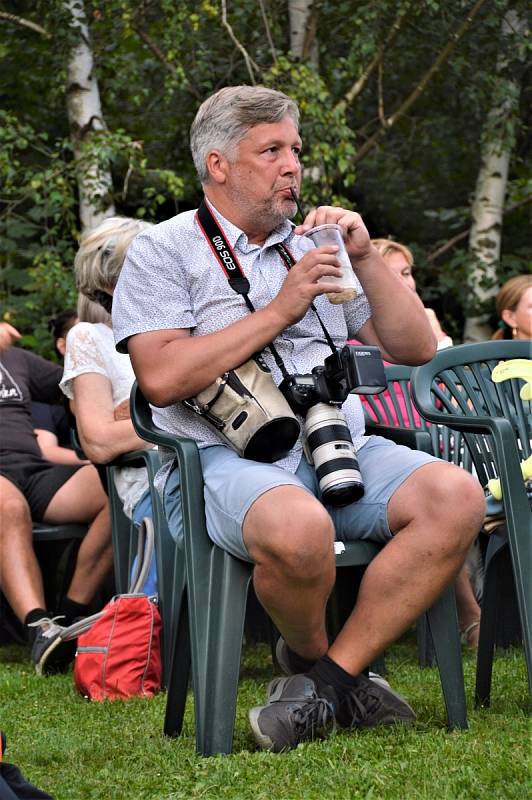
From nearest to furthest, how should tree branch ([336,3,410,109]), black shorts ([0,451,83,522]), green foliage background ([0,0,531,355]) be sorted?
black shorts ([0,451,83,522]), green foliage background ([0,0,531,355]), tree branch ([336,3,410,109])

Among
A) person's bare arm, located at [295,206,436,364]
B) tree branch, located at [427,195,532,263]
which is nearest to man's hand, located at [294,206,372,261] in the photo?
person's bare arm, located at [295,206,436,364]

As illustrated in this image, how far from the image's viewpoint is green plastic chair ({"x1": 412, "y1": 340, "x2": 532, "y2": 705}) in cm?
275

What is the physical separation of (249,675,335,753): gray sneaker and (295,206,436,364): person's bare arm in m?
0.85

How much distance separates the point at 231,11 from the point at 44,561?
382 centimetres

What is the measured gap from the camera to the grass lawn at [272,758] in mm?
2197

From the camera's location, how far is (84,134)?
6555mm

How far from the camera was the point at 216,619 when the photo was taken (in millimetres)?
2535

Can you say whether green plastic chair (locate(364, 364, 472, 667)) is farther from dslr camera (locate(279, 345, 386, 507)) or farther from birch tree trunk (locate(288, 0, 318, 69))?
birch tree trunk (locate(288, 0, 318, 69))

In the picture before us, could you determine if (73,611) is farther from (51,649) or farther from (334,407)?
(334,407)

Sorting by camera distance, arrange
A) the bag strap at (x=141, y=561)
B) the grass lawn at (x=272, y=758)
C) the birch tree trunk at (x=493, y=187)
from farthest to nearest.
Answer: the birch tree trunk at (x=493, y=187)
the bag strap at (x=141, y=561)
the grass lawn at (x=272, y=758)

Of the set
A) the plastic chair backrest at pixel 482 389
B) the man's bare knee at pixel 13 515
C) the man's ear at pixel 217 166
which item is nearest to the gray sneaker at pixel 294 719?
the plastic chair backrest at pixel 482 389

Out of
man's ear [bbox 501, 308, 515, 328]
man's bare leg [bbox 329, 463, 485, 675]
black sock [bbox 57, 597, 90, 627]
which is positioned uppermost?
man's bare leg [bbox 329, 463, 485, 675]

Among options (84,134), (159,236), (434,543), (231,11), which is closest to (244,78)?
(231,11)

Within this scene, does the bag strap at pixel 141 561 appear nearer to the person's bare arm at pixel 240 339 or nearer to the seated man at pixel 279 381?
the seated man at pixel 279 381
